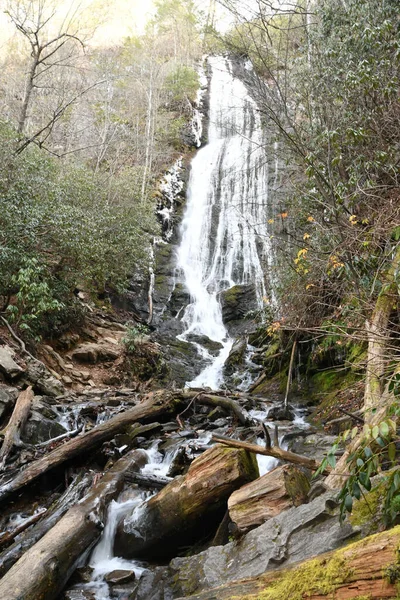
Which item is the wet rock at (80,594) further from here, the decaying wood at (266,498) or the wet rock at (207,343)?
the wet rock at (207,343)

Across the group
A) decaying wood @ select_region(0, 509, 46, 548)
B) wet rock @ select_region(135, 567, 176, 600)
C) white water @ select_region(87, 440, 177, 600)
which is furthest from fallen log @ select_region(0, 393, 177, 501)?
wet rock @ select_region(135, 567, 176, 600)

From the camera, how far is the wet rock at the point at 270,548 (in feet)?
8.13

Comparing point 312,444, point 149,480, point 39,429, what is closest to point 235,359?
point 312,444

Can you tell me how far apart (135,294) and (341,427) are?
13448mm

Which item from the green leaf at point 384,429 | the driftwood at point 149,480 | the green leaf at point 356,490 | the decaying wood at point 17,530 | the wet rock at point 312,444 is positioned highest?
the green leaf at point 384,429

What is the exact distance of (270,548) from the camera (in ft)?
9.00

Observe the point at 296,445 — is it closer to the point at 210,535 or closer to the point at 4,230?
the point at 210,535

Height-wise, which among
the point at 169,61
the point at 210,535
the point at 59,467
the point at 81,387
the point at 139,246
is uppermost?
the point at 169,61

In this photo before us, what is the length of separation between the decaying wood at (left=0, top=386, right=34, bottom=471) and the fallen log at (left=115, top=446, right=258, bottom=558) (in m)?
2.34

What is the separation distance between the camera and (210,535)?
3.78 meters

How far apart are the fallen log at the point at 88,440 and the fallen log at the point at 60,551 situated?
2.80 ft

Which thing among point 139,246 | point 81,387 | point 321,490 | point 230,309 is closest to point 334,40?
point 321,490

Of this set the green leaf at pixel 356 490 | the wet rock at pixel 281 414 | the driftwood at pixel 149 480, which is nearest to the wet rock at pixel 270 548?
the green leaf at pixel 356 490

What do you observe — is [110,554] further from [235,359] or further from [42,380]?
[235,359]
